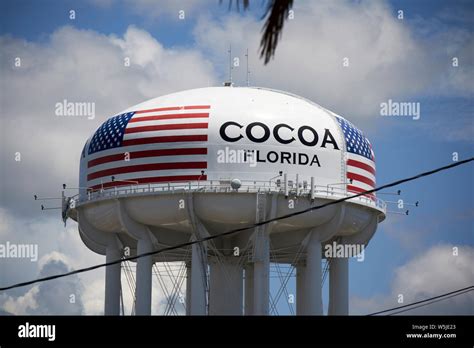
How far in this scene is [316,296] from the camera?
55000 mm

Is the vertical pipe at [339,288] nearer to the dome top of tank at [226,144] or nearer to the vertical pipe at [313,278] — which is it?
the vertical pipe at [313,278]

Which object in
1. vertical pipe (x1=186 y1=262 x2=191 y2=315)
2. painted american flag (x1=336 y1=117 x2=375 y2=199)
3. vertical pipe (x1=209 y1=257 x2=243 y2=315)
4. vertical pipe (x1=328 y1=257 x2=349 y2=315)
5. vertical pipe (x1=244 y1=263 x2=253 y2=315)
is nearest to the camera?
painted american flag (x1=336 y1=117 x2=375 y2=199)

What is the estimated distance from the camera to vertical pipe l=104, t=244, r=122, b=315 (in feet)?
185

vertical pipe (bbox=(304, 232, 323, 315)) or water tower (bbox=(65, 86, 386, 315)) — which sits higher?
water tower (bbox=(65, 86, 386, 315))

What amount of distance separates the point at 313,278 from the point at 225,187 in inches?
241

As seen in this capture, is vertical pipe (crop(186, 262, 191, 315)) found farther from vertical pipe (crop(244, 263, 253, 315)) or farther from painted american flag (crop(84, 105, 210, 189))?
painted american flag (crop(84, 105, 210, 189))

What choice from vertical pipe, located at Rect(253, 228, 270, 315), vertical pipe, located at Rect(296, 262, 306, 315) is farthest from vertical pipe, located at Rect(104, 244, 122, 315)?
vertical pipe, located at Rect(296, 262, 306, 315)

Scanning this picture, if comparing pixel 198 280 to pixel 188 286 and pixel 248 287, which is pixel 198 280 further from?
pixel 248 287

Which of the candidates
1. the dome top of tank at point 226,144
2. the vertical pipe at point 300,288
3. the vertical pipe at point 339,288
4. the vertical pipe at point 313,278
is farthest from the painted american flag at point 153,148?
the vertical pipe at point 339,288

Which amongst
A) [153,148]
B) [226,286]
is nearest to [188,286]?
[226,286]

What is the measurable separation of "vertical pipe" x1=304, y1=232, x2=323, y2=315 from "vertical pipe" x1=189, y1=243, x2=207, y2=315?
449 centimetres

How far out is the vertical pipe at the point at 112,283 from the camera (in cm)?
5631
